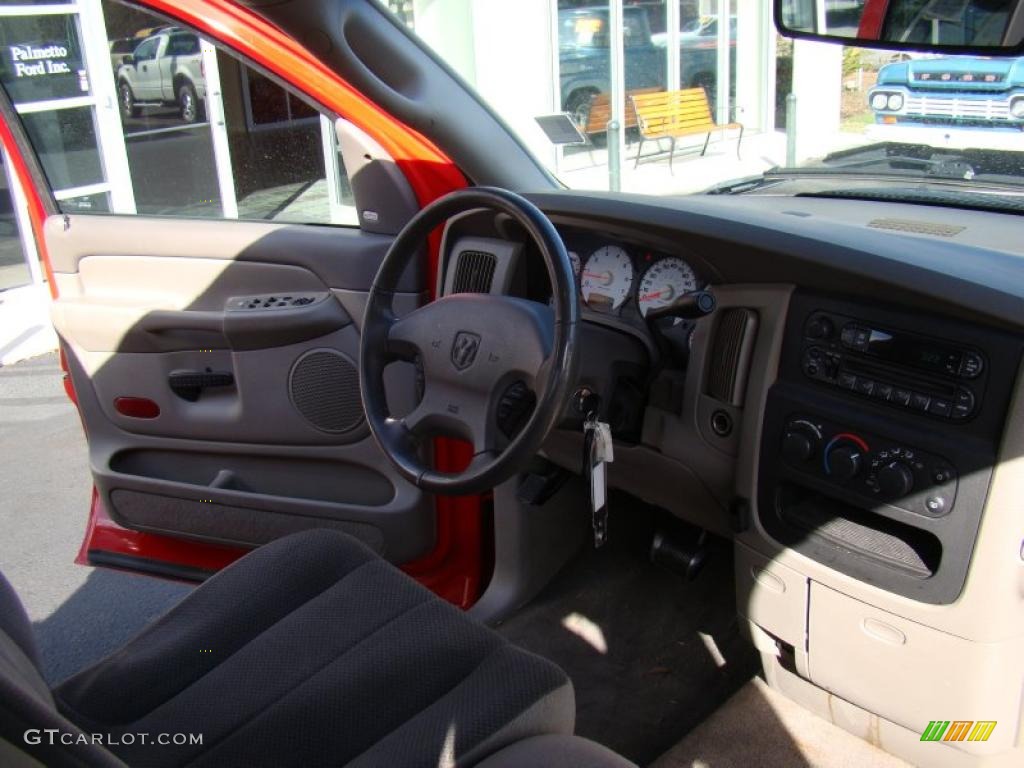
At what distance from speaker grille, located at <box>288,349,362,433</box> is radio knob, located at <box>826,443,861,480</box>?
46.0 inches

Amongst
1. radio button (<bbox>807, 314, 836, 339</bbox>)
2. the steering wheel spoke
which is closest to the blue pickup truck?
radio button (<bbox>807, 314, 836, 339</bbox>)

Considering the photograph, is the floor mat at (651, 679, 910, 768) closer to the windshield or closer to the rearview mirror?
the windshield

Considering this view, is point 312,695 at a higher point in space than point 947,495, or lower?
lower

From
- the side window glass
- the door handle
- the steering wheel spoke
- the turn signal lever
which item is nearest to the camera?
the steering wheel spoke

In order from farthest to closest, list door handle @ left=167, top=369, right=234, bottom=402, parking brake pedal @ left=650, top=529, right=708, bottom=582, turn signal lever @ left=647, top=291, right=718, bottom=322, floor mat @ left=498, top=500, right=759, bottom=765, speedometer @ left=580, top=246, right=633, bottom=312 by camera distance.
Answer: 1. door handle @ left=167, top=369, right=234, bottom=402
2. parking brake pedal @ left=650, top=529, right=708, bottom=582
3. floor mat @ left=498, top=500, right=759, bottom=765
4. speedometer @ left=580, top=246, right=633, bottom=312
5. turn signal lever @ left=647, top=291, right=718, bottom=322

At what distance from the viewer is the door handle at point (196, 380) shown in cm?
259

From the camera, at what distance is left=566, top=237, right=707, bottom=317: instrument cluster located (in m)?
2.08

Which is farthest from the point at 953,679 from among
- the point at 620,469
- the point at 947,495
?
the point at 620,469

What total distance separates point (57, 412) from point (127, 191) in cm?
149

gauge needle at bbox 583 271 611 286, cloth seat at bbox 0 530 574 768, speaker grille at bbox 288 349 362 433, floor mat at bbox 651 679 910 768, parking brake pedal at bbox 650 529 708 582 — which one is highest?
gauge needle at bbox 583 271 611 286

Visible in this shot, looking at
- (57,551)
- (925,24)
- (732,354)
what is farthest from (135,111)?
(925,24)

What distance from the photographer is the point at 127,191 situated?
5582mm

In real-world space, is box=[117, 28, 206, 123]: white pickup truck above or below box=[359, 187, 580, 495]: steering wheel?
above

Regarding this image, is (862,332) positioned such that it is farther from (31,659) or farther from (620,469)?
(31,659)
